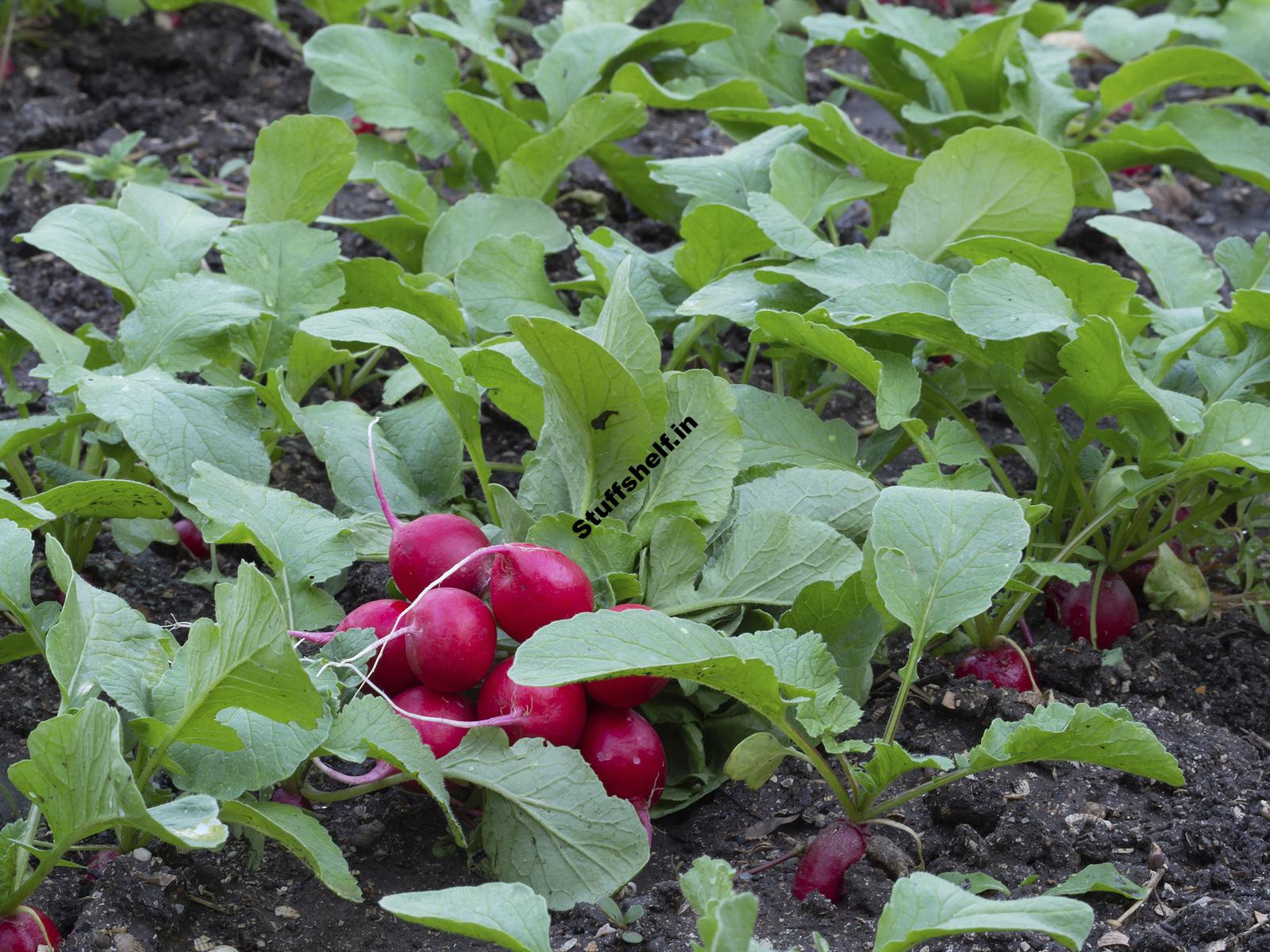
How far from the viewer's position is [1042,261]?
6.92ft

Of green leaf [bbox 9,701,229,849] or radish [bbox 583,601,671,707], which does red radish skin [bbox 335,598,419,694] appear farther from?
green leaf [bbox 9,701,229,849]

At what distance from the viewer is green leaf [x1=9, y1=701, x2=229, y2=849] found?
134 centimetres

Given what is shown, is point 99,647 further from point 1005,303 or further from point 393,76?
point 393,76

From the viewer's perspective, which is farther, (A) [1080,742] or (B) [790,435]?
(B) [790,435]

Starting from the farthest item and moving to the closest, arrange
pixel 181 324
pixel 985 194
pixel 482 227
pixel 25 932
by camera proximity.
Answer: pixel 482 227
pixel 985 194
pixel 181 324
pixel 25 932

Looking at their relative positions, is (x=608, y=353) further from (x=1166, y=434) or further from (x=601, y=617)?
(x=1166, y=434)

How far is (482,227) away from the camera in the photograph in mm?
2631

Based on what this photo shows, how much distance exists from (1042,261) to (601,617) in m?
1.08

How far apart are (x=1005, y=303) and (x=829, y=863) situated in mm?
844

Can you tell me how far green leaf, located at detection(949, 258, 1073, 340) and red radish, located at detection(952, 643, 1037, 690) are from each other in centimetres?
48

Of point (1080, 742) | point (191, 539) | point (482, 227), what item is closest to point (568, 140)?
point (482, 227)

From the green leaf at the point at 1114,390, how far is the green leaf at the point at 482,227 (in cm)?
109

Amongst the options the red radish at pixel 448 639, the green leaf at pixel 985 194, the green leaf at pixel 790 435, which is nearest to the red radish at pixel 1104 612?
the green leaf at pixel 790 435

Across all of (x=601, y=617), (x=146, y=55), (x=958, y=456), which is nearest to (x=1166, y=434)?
(x=958, y=456)
